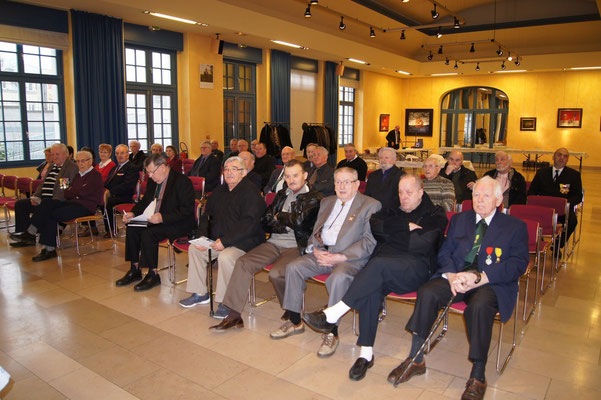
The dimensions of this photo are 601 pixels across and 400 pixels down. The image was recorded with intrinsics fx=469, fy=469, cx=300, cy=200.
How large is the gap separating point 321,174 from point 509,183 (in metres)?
2.27

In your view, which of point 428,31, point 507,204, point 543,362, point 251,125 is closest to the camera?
point 543,362

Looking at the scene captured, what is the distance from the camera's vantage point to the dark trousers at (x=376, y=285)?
3045 mm

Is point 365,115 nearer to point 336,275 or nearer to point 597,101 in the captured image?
point 597,101

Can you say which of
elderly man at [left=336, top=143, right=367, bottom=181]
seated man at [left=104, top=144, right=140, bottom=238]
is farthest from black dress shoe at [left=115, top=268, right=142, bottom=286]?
elderly man at [left=336, top=143, right=367, bottom=181]

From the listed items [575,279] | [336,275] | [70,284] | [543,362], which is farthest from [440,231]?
[70,284]

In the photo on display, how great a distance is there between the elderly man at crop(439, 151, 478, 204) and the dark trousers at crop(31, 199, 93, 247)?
461 cm

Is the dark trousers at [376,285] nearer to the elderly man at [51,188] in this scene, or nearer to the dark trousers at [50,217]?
the dark trousers at [50,217]

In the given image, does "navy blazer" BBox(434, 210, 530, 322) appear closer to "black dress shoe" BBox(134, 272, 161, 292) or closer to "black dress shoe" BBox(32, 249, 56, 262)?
"black dress shoe" BBox(134, 272, 161, 292)

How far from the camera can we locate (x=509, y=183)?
5570 millimetres

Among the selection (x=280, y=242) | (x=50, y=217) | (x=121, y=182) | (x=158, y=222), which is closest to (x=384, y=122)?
(x=121, y=182)

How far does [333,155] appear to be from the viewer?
16.5 metres

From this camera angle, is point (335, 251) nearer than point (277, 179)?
Yes

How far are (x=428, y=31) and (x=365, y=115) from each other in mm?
3842

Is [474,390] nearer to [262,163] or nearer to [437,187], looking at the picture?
[437,187]
